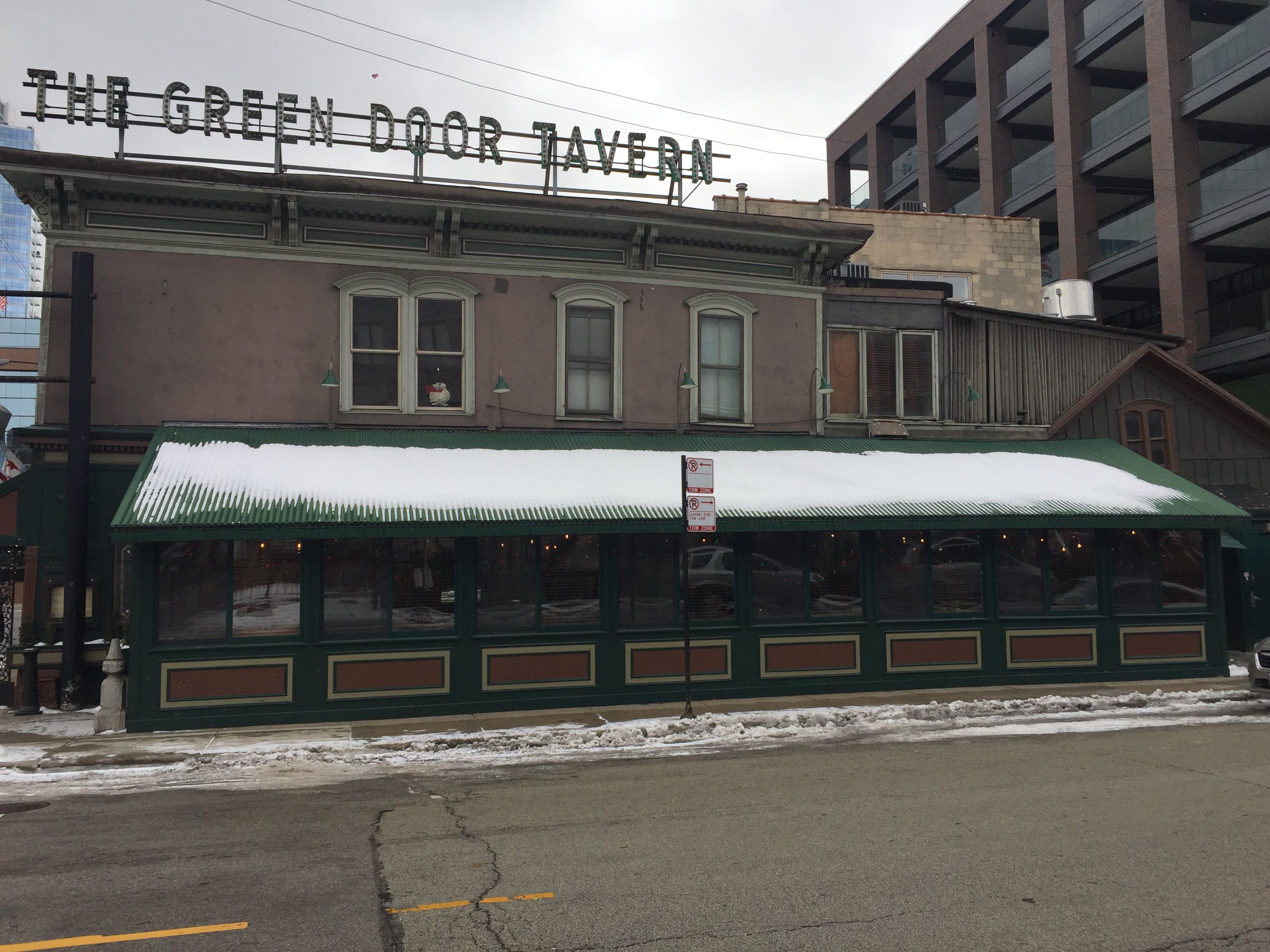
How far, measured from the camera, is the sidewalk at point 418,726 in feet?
34.8

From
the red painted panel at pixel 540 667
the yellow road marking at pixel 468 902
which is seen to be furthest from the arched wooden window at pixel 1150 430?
the yellow road marking at pixel 468 902

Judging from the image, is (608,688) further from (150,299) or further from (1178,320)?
(1178,320)

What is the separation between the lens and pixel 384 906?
585 centimetres

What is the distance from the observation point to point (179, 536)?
11578 mm

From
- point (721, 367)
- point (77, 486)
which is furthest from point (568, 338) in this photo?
point (77, 486)

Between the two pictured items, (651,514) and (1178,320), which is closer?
(651,514)

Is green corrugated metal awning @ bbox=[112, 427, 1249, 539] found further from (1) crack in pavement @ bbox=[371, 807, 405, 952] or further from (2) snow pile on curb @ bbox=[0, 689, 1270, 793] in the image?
(1) crack in pavement @ bbox=[371, 807, 405, 952]

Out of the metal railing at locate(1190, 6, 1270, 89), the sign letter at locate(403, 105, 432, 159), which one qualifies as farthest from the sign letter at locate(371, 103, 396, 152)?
the metal railing at locate(1190, 6, 1270, 89)

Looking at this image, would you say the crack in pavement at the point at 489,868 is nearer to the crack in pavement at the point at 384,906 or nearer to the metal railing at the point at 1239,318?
the crack in pavement at the point at 384,906

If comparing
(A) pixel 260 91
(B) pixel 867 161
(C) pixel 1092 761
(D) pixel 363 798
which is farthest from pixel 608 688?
(B) pixel 867 161

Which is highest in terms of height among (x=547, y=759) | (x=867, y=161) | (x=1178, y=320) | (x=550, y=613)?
(x=867, y=161)

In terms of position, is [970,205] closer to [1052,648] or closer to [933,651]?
[1052,648]

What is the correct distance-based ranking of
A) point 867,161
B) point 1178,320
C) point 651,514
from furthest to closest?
1. point 867,161
2. point 1178,320
3. point 651,514

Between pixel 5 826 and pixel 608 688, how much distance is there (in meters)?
7.54
